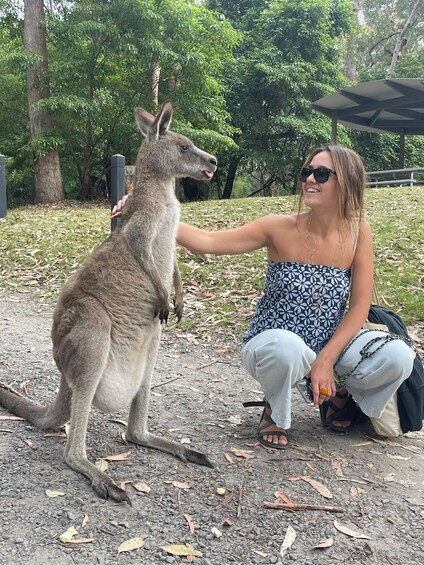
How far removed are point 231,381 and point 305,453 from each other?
1.13 m

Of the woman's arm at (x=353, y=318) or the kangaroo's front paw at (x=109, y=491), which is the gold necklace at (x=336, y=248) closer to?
the woman's arm at (x=353, y=318)

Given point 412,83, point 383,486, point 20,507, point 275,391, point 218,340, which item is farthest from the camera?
point 412,83

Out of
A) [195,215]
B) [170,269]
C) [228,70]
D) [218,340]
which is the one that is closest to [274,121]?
[228,70]

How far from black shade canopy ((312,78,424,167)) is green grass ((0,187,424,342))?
1.99m

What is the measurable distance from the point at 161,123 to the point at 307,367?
52.0 inches

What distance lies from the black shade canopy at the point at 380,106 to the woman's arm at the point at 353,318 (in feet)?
26.5

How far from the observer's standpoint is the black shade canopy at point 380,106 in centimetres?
1022

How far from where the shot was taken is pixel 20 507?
2043 mm

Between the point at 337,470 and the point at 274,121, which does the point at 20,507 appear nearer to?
the point at 337,470

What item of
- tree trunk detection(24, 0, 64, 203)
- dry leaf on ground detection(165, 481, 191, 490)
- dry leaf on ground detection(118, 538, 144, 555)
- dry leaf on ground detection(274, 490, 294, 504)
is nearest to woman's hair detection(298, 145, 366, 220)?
dry leaf on ground detection(274, 490, 294, 504)

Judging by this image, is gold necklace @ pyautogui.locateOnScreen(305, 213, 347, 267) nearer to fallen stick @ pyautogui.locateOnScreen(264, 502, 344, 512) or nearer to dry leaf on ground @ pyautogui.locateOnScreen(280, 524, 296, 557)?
fallen stick @ pyautogui.locateOnScreen(264, 502, 344, 512)

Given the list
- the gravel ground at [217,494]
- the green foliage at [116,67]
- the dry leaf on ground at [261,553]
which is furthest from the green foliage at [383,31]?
the dry leaf on ground at [261,553]

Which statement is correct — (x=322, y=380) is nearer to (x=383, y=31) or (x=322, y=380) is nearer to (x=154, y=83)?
(x=154, y=83)

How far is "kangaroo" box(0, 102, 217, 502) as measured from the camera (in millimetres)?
2219
